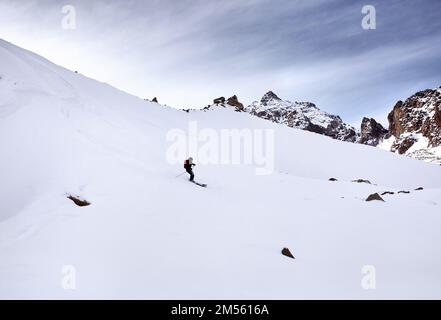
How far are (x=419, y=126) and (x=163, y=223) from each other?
191m

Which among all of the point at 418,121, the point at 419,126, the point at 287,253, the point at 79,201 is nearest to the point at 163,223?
the point at 79,201

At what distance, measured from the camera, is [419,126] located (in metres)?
164

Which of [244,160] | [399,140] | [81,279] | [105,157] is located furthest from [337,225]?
[399,140]

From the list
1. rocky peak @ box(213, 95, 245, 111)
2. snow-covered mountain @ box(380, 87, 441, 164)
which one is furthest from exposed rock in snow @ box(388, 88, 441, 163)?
rocky peak @ box(213, 95, 245, 111)

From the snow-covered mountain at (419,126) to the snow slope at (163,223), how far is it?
154475 mm

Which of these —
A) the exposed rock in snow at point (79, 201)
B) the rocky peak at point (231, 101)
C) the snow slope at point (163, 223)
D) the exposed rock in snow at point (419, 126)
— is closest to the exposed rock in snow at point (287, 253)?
the snow slope at point (163, 223)

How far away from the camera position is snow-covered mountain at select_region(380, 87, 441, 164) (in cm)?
15125

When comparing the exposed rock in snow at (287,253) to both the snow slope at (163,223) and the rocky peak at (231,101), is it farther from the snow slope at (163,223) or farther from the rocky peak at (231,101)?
the rocky peak at (231,101)

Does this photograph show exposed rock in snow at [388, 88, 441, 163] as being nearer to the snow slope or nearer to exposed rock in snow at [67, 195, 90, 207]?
the snow slope

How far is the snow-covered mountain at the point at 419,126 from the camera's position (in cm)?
15125

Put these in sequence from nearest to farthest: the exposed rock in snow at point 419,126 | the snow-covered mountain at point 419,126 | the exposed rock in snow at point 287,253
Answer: the exposed rock in snow at point 287,253 → the snow-covered mountain at point 419,126 → the exposed rock in snow at point 419,126

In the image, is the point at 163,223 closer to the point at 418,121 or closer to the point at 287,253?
the point at 287,253
